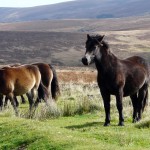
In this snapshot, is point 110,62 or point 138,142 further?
point 110,62

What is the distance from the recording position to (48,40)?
3108 inches

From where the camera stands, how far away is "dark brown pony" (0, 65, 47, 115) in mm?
15109

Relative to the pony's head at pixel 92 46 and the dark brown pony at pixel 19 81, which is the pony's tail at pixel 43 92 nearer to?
the dark brown pony at pixel 19 81

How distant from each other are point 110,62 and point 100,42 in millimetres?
612

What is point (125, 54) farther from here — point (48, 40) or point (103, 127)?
point (103, 127)

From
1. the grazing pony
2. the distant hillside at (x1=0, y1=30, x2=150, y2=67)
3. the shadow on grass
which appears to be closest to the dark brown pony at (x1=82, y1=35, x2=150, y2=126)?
the shadow on grass

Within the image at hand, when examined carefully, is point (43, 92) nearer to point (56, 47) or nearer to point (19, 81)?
point (19, 81)

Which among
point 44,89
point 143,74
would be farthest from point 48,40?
point 143,74

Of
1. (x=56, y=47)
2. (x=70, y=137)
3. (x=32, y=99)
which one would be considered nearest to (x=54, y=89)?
(x=32, y=99)

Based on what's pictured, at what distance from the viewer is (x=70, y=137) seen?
9.82m

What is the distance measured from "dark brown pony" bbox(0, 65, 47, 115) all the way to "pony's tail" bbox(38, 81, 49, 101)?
42 cm

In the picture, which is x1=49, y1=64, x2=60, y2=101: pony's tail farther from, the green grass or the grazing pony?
the green grass

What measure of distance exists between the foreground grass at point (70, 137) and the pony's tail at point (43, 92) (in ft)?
17.6

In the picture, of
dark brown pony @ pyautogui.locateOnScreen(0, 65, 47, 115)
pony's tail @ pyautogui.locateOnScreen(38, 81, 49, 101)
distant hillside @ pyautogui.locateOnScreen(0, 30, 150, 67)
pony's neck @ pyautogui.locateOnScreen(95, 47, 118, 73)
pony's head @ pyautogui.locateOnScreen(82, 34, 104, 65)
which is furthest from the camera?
distant hillside @ pyautogui.locateOnScreen(0, 30, 150, 67)
